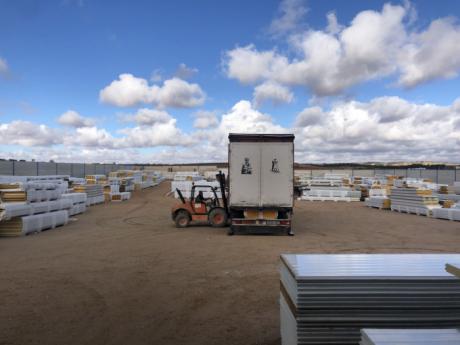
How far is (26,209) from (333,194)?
23.3 meters

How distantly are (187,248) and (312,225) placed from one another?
7.21 m

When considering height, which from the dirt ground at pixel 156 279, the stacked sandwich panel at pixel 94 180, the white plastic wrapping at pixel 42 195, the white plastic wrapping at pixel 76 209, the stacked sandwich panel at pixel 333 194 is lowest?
the dirt ground at pixel 156 279

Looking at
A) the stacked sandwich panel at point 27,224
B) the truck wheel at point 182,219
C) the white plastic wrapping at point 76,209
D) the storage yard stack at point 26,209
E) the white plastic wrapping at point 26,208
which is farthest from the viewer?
the white plastic wrapping at point 76,209

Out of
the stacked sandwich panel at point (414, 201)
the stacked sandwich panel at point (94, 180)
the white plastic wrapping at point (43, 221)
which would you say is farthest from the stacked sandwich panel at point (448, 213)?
the stacked sandwich panel at point (94, 180)

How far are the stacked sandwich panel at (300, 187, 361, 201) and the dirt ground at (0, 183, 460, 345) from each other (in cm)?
1484

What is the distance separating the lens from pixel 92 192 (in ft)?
83.8

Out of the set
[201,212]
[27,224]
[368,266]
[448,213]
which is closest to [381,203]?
[448,213]

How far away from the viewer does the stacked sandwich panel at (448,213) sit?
1770 cm

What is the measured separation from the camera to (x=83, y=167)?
48.7 meters

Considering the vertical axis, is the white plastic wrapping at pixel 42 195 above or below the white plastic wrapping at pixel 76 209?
above

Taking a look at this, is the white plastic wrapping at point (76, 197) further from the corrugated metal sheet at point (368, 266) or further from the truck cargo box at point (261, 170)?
the corrugated metal sheet at point (368, 266)

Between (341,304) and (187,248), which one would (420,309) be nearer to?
(341,304)

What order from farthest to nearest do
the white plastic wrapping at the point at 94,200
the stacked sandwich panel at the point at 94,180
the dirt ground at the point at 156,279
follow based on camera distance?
the stacked sandwich panel at the point at 94,180 < the white plastic wrapping at the point at 94,200 < the dirt ground at the point at 156,279

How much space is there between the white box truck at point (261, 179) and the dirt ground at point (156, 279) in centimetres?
67
